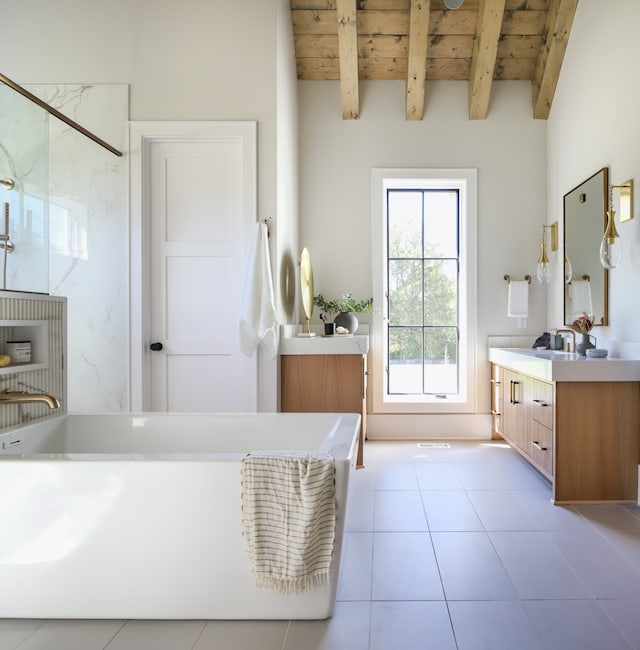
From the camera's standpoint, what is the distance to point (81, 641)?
5.65ft

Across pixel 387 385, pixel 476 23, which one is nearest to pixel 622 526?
pixel 387 385

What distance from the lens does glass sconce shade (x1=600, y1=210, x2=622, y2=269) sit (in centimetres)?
307

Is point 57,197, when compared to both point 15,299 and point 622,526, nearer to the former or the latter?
point 15,299

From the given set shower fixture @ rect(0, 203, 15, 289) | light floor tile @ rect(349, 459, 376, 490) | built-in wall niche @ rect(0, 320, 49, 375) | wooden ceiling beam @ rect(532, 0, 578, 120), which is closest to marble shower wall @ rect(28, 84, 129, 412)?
built-in wall niche @ rect(0, 320, 49, 375)

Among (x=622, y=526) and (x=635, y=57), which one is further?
(x=635, y=57)

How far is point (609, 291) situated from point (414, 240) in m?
1.77

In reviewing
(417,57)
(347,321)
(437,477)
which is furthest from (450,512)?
(417,57)

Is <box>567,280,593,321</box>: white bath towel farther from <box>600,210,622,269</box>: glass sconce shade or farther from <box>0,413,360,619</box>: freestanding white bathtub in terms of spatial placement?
<box>0,413,360,619</box>: freestanding white bathtub

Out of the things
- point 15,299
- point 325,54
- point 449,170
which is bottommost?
point 15,299

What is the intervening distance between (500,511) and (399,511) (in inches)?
21.5

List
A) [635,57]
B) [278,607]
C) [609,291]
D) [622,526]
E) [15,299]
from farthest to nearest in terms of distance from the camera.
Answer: [609,291], [635,57], [622,526], [15,299], [278,607]

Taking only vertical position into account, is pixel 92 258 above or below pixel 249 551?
above

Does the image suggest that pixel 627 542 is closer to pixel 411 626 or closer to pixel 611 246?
pixel 411 626

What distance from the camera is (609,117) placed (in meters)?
3.39
